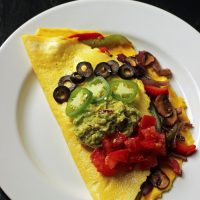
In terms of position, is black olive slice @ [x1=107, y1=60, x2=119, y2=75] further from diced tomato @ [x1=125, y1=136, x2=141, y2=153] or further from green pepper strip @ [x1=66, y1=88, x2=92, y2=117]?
diced tomato @ [x1=125, y1=136, x2=141, y2=153]

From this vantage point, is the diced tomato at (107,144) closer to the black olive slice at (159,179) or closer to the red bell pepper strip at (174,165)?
the black olive slice at (159,179)

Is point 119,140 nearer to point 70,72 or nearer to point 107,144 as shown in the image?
point 107,144

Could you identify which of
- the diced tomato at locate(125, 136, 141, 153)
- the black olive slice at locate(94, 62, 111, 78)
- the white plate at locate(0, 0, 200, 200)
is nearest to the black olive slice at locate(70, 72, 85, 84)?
the black olive slice at locate(94, 62, 111, 78)

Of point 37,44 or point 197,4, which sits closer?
point 37,44

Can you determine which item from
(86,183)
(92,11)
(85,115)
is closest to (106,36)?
(92,11)

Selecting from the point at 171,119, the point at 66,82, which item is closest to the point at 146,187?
the point at 171,119

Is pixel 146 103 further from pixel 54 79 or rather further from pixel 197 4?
pixel 197 4

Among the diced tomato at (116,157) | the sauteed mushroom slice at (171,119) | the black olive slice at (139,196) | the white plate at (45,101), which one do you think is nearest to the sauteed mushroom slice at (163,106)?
the sauteed mushroom slice at (171,119)
